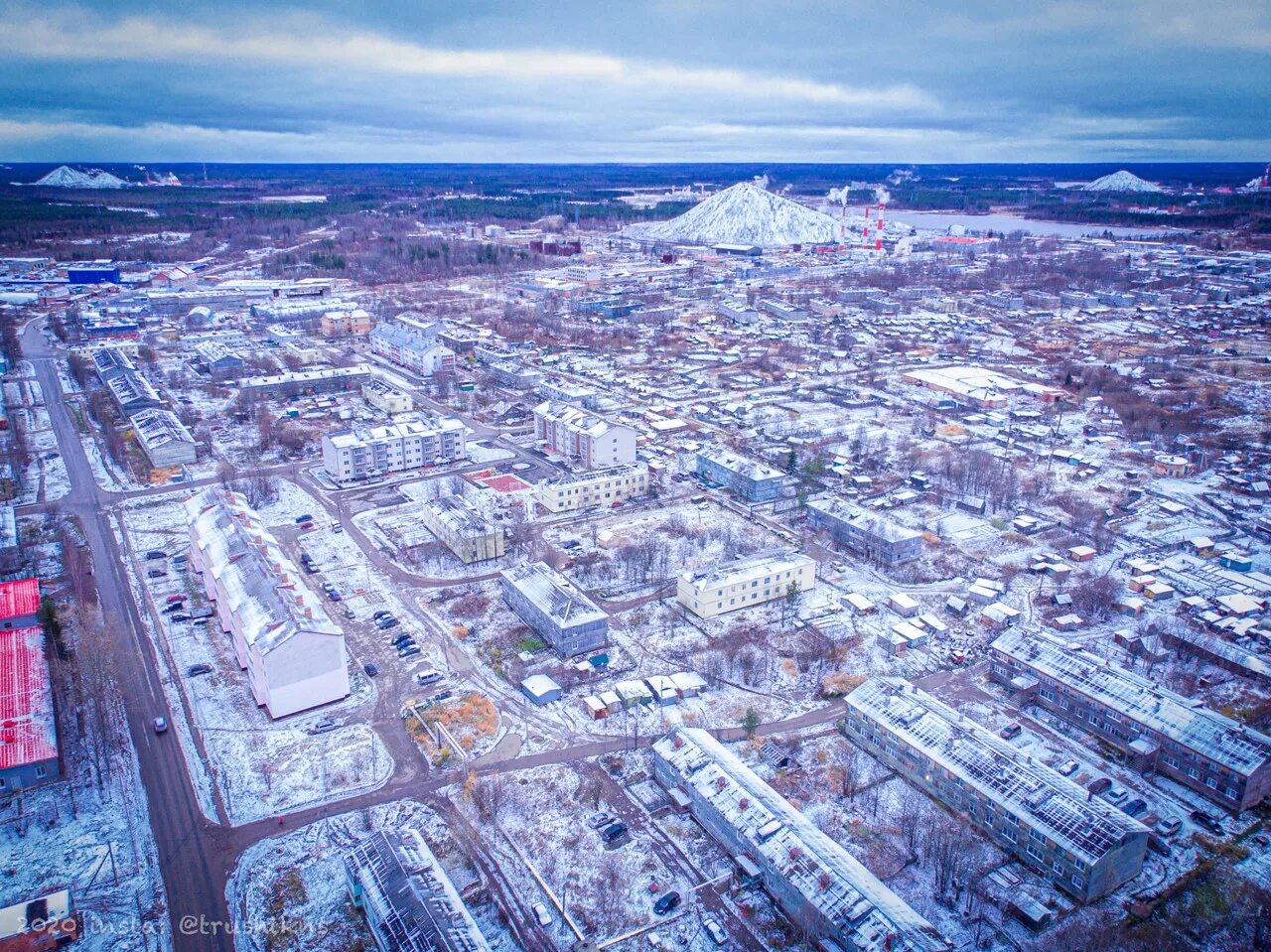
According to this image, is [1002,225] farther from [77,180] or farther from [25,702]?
[77,180]

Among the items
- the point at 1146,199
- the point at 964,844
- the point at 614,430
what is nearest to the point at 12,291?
the point at 614,430

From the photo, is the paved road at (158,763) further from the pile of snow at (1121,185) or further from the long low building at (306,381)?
the pile of snow at (1121,185)

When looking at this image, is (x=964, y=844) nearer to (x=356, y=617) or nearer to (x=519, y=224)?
(x=356, y=617)

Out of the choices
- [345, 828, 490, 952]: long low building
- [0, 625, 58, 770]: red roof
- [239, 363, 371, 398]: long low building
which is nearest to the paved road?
[0, 625, 58, 770]: red roof

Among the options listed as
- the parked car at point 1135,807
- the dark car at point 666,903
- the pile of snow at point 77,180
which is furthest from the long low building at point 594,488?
the pile of snow at point 77,180

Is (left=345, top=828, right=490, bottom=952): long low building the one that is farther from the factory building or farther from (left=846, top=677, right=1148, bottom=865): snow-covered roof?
the factory building

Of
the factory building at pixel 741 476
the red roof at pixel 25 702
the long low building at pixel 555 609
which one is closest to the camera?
the red roof at pixel 25 702

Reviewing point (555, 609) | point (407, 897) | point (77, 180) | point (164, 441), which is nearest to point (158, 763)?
point (407, 897)
